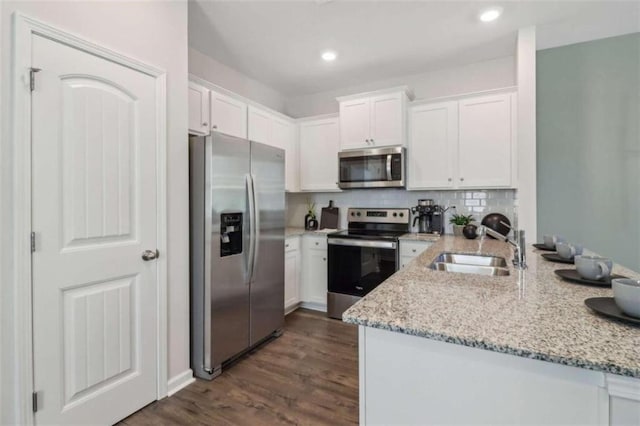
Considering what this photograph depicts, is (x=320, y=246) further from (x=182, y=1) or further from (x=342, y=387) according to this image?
(x=182, y=1)

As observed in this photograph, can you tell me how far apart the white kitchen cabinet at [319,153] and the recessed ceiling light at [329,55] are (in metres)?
0.72

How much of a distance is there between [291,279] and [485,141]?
96.0 inches

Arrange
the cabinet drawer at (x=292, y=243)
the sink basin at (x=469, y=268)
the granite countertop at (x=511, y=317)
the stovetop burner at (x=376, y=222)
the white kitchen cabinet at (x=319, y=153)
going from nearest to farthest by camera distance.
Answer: the granite countertop at (x=511, y=317) < the sink basin at (x=469, y=268) < the cabinet drawer at (x=292, y=243) < the stovetop burner at (x=376, y=222) < the white kitchen cabinet at (x=319, y=153)

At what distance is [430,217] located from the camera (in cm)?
356

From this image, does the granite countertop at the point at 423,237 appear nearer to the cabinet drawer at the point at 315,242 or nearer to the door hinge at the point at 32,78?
the cabinet drawer at the point at 315,242

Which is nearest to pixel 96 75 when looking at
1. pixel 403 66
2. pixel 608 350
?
pixel 608 350

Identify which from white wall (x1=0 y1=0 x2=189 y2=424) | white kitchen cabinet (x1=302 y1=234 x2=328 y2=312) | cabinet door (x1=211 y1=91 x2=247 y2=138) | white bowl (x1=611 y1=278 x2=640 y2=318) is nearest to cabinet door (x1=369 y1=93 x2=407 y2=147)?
white kitchen cabinet (x1=302 y1=234 x2=328 y2=312)

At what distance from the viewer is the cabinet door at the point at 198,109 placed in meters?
2.68

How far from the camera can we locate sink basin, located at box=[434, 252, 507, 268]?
196 centimetres

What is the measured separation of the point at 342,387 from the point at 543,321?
63.7 inches

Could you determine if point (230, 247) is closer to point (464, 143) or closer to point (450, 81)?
point (464, 143)

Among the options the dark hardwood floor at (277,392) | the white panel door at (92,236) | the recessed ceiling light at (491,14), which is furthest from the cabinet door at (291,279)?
the recessed ceiling light at (491,14)

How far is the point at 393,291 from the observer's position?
3.97 ft

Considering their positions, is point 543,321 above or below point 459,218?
below
